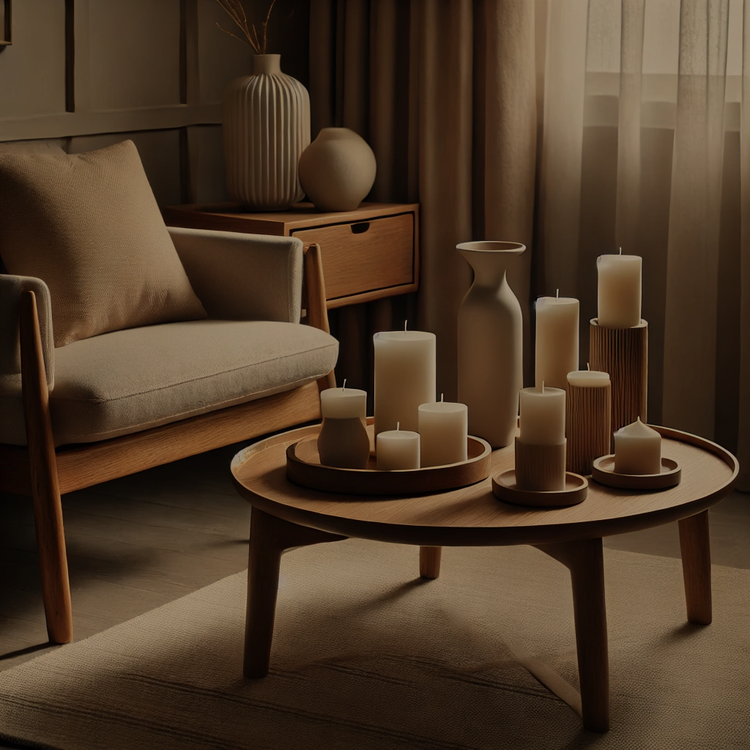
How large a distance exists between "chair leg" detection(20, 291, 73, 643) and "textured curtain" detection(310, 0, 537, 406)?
166cm

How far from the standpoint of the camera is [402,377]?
1747mm

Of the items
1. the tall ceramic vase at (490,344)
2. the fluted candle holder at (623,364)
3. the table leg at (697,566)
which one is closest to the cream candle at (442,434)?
the tall ceramic vase at (490,344)

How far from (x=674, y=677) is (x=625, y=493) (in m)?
0.36

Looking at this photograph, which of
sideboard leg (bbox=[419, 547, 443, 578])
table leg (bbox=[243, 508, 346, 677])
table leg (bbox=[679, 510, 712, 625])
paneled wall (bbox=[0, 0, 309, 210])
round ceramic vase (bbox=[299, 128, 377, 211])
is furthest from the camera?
Answer: round ceramic vase (bbox=[299, 128, 377, 211])

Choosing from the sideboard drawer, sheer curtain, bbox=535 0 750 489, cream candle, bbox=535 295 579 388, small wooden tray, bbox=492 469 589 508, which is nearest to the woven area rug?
small wooden tray, bbox=492 469 589 508

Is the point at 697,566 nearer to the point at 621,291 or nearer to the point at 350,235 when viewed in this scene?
the point at 621,291

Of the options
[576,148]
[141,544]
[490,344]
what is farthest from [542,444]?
[576,148]

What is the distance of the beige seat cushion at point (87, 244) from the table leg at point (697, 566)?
1.24 m

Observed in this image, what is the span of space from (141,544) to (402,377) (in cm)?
99

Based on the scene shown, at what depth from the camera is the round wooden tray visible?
1.60 m

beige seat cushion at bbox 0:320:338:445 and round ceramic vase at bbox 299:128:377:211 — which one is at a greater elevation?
round ceramic vase at bbox 299:128:377:211

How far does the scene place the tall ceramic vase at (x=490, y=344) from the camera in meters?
1.79

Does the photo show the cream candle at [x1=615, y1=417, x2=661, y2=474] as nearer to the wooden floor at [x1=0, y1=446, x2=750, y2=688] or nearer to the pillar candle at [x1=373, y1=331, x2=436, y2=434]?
the pillar candle at [x1=373, y1=331, x2=436, y2=434]

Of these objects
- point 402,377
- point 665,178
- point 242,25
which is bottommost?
point 402,377
